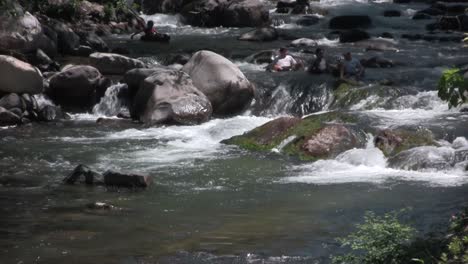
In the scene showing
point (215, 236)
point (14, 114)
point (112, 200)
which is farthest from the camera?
point (14, 114)

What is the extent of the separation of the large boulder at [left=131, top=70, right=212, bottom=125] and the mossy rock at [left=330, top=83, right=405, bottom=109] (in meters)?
3.18

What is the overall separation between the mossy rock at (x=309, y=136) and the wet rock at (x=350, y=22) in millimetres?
16766

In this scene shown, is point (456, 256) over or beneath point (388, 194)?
over

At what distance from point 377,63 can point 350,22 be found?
10.2 meters

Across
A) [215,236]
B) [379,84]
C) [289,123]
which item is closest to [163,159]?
[289,123]

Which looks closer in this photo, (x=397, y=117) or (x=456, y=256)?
(x=456, y=256)


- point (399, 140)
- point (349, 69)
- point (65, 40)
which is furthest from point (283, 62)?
point (399, 140)

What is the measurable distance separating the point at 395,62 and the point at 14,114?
1088cm

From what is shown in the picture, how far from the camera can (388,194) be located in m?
13.4

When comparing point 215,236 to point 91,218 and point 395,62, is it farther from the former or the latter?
point 395,62

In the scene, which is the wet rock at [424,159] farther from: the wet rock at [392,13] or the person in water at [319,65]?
the wet rock at [392,13]

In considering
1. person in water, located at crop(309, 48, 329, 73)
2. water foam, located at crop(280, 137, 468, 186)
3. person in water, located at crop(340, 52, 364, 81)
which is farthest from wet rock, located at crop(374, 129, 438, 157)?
person in water, located at crop(309, 48, 329, 73)

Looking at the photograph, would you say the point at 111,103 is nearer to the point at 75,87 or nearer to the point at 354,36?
the point at 75,87

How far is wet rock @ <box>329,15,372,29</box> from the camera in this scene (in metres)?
34.7
